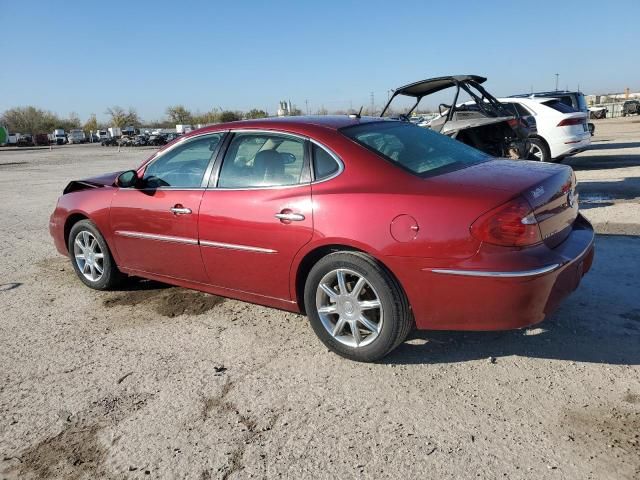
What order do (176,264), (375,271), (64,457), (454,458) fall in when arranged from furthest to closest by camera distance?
1. (176,264)
2. (375,271)
3. (64,457)
4. (454,458)

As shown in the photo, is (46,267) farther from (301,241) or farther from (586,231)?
(586,231)

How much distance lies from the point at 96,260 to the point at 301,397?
302cm

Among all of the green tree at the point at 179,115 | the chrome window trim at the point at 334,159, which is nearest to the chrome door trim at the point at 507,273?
the chrome window trim at the point at 334,159

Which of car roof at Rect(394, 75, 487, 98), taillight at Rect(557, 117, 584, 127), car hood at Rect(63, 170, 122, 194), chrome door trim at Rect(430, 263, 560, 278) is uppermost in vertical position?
car roof at Rect(394, 75, 487, 98)

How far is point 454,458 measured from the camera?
92.7 inches

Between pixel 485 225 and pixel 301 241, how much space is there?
1.17m

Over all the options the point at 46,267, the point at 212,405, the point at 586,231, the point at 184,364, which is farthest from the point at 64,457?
the point at 46,267

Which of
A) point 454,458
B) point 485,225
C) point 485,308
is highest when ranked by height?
point 485,225

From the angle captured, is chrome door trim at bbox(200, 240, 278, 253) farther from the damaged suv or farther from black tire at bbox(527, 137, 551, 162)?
black tire at bbox(527, 137, 551, 162)

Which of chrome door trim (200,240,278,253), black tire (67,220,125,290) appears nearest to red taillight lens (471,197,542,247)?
chrome door trim (200,240,278,253)

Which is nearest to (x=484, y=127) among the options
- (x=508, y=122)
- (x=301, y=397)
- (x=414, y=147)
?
(x=508, y=122)

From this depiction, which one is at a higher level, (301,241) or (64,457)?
(301,241)

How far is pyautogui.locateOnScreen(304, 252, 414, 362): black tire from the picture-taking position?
10.0 ft

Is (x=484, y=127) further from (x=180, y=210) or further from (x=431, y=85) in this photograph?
(x=180, y=210)
